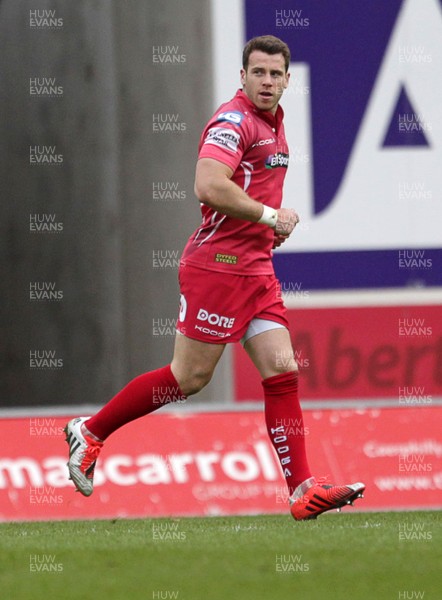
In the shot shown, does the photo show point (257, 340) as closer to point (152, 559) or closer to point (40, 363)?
point (152, 559)

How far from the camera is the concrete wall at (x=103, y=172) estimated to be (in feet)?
24.7

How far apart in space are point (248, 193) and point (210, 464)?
1882 mm

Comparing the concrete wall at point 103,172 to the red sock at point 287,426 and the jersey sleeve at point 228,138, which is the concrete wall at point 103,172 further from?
the jersey sleeve at point 228,138

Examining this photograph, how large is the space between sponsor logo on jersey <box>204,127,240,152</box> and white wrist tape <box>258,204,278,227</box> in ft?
0.87

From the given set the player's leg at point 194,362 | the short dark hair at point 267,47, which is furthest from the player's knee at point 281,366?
the short dark hair at point 267,47

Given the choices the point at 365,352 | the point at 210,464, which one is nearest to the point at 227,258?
the point at 210,464

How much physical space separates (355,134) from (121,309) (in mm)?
1653

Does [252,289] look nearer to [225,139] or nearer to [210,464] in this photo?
[225,139]

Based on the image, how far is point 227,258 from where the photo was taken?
539cm

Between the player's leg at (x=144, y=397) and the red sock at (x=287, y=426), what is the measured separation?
10.7 inches

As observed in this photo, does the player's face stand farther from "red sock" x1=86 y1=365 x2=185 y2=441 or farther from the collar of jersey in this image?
"red sock" x1=86 y1=365 x2=185 y2=441

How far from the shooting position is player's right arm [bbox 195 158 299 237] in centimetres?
516

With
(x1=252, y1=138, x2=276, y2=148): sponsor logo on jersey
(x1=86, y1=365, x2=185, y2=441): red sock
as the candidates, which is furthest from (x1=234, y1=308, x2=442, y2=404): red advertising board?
(x1=252, y1=138, x2=276, y2=148): sponsor logo on jersey

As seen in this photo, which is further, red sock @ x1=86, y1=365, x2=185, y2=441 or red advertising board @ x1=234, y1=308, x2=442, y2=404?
red advertising board @ x1=234, y1=308, x2=442, y2=404
